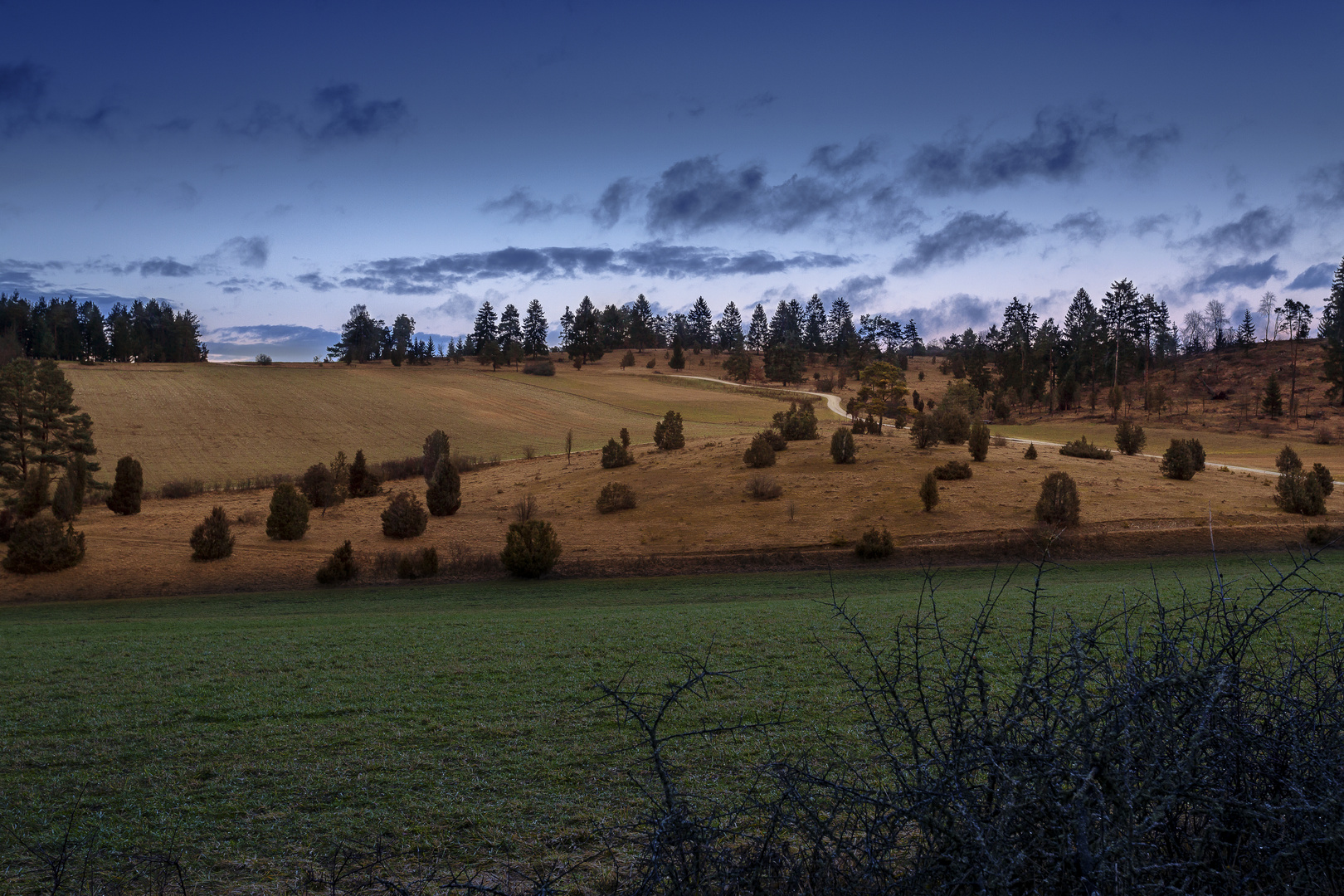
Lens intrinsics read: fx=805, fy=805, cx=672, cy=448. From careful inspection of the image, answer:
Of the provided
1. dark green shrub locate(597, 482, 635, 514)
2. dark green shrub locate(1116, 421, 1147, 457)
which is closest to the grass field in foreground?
dark green shrub locate(597, 482, 635, 514)

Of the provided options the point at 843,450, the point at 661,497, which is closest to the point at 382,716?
the point at 661,497

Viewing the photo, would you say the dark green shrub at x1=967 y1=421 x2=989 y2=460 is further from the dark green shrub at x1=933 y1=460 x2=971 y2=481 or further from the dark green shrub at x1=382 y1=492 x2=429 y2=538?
the dark green shrub at x1=382 y1=492 x2=429 y2=538

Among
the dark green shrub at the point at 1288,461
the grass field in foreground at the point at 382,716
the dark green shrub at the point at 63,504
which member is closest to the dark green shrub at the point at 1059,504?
the grass field in foreground at the point at 382,716

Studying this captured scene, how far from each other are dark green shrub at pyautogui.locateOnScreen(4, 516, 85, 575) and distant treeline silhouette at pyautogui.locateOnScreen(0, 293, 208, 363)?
93573 mm

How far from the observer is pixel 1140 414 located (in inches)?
2721

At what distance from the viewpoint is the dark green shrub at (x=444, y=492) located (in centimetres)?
3303

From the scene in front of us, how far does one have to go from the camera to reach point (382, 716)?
856 centimetres

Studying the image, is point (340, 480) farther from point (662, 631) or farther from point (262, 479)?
point (662, 631)

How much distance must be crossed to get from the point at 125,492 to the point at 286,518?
11.5m

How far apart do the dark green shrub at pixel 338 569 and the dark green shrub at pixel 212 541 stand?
440 centimetres

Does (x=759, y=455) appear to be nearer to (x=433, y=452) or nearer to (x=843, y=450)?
(x=843, y=450)

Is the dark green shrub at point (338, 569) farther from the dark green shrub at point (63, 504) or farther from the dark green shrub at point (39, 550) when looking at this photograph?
the dark green shrub at point (63, 504)

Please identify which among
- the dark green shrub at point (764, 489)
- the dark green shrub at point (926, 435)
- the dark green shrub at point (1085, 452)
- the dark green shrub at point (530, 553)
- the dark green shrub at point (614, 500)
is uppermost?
the dark green shrub at point (926, 435)

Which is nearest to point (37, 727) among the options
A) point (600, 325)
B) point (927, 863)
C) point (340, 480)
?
point (927, 863)
